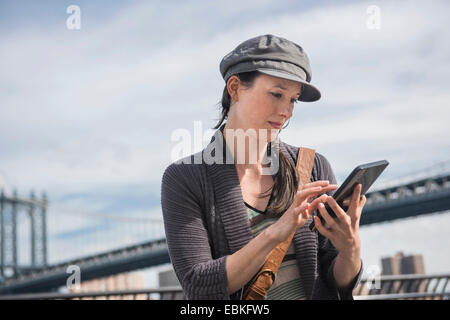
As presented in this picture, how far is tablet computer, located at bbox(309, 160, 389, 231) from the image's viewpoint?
64.8 inches

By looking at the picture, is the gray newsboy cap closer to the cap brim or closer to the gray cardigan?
the cap brim

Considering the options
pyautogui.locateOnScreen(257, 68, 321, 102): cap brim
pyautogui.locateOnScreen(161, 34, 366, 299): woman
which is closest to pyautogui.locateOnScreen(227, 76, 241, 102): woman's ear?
pyautogui.locateOnScreen(161, 34, 366, 299): woman

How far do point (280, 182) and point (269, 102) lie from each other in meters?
0.28

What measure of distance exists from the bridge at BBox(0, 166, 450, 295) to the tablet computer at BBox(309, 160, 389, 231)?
130 feet

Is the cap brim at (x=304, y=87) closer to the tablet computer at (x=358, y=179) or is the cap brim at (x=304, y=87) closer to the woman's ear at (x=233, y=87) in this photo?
the woman's ear at (x=233, y=87)

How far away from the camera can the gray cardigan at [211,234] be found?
178cm

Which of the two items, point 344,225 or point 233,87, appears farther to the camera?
point 233,87

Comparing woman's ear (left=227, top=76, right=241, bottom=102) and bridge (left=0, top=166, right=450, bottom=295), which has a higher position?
bridge (left=0, top=166, right=450, bottom=295)

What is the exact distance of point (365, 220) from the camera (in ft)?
145

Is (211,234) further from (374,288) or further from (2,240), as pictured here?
(2,240)

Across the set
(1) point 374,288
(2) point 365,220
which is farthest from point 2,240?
(1) point 374,288

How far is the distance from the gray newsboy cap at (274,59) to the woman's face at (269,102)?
0.04 m

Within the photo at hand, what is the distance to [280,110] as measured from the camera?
186cm
